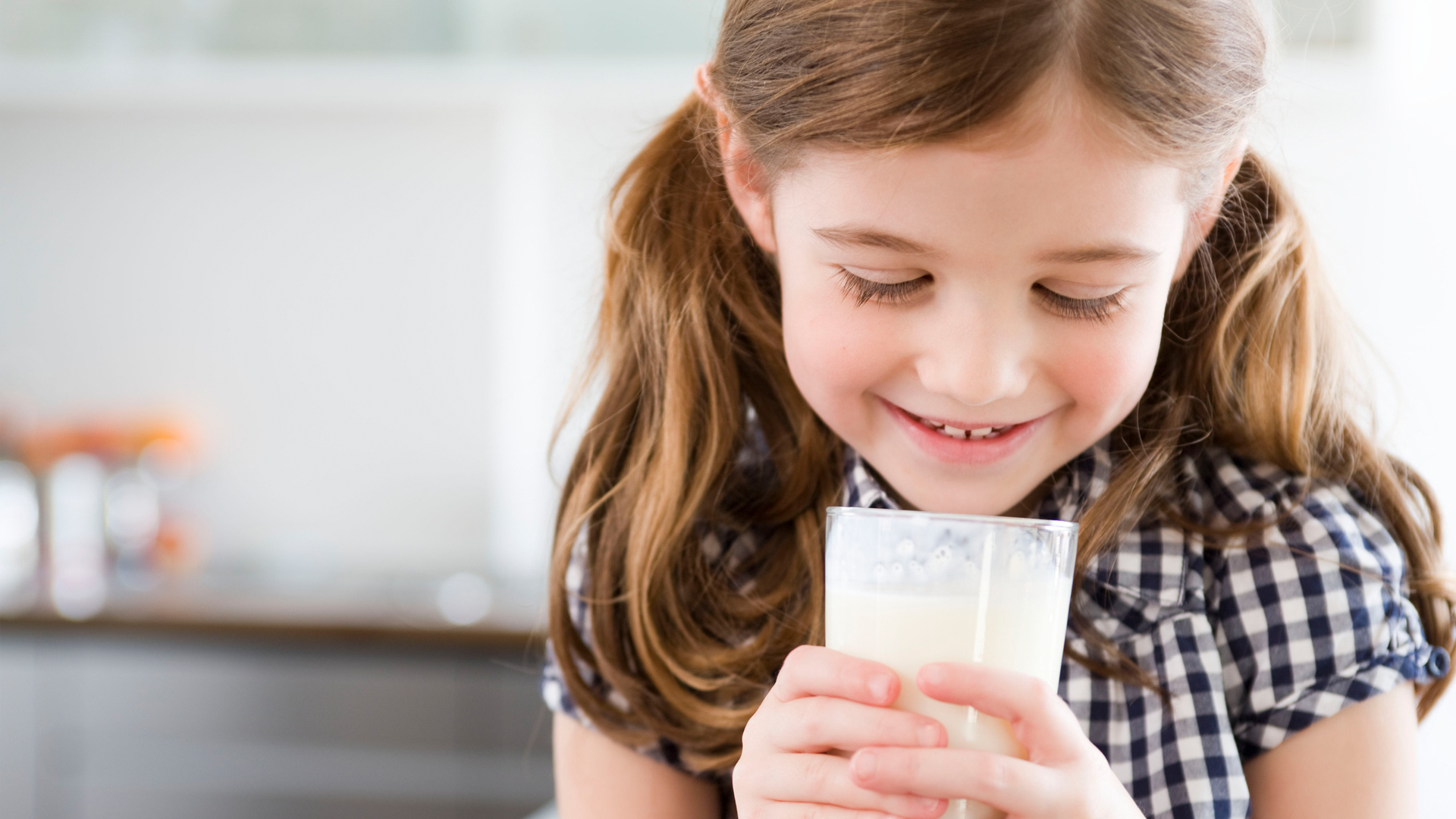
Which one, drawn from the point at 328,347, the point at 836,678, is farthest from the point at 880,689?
the point at 328,347

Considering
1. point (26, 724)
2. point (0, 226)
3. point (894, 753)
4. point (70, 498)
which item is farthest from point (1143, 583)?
point (0, 226)

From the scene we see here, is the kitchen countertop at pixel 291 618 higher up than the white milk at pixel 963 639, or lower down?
lower down

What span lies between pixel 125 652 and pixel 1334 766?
2293 mm

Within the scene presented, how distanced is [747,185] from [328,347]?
2533 millimetres

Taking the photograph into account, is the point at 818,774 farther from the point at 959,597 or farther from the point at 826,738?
the point at 959,597

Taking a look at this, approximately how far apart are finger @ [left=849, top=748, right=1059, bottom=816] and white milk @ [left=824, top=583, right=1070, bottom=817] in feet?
0.09

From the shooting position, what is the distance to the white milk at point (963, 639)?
717mm

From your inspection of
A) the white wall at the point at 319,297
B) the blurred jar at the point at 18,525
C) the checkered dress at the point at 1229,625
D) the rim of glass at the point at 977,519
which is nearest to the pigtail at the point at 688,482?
the checkered dress at the point at 1229,625

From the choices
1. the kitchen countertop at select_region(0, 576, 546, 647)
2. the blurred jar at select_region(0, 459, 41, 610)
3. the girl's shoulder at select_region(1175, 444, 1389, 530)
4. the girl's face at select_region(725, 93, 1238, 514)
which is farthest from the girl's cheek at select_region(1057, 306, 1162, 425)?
the blurred jar at select_region(0, 459, 41, 610)

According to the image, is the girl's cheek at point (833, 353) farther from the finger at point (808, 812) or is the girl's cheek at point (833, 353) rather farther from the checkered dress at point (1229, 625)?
the finger at point (808, 812)

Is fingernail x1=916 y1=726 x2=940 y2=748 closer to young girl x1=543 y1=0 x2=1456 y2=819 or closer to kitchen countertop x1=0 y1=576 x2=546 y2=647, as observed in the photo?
young girl x1=543 y1=0 x2=1456 y2=819

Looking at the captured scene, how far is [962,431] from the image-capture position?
917 mm

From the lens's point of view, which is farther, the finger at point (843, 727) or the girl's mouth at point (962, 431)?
the girl's mouth at point (962, 431)

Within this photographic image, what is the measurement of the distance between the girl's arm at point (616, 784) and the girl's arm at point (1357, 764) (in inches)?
19.5
